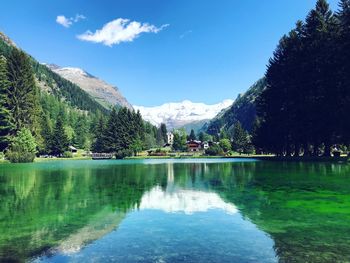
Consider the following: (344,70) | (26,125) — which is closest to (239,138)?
(26,125)

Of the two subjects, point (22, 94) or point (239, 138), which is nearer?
point (22, 94)

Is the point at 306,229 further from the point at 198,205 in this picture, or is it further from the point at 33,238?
the point at 33,238

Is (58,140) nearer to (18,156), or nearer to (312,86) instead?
(18,156)

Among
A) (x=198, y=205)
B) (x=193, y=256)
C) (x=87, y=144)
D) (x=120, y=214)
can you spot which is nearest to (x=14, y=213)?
(x=120, y=214)

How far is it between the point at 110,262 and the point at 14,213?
9.15 meters

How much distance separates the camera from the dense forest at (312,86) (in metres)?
54.6

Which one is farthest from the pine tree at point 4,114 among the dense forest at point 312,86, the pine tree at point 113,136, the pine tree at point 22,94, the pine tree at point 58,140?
the dense forest at point 312,86

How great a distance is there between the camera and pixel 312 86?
62.1 m

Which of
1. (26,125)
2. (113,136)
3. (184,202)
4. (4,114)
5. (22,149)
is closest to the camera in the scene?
(184,202)

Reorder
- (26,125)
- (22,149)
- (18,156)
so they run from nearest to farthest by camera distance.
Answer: (18,156) → (22,149) → (26,125)

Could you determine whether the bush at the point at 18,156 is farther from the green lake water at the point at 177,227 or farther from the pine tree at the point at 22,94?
the green lake water at the point at 177,227

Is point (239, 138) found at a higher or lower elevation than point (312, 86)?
lower

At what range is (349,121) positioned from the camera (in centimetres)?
5169

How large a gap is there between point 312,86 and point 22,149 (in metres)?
66.9
